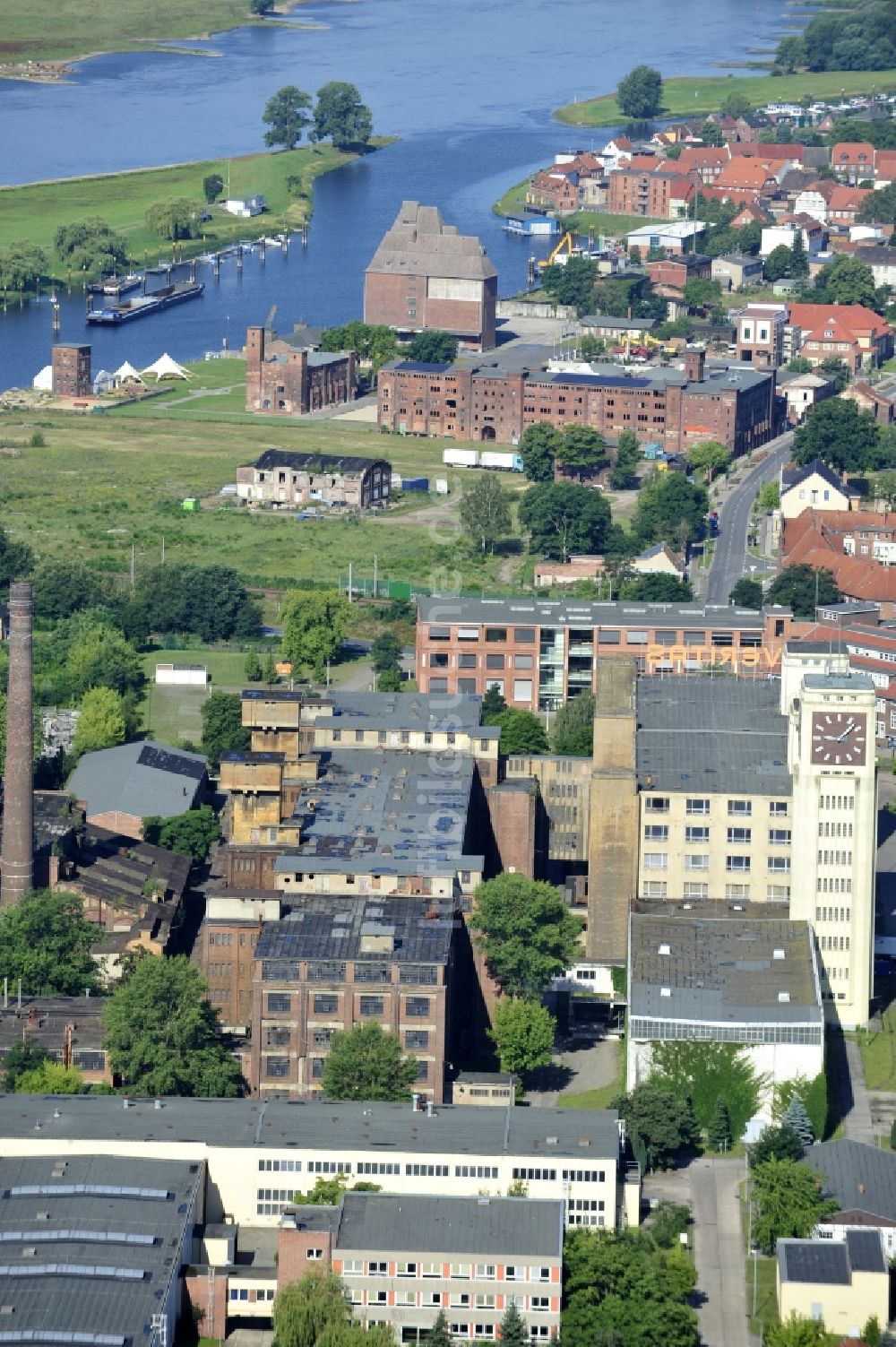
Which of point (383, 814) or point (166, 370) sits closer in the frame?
point (383, 814)

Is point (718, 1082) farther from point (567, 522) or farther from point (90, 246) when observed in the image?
point (90, 246)

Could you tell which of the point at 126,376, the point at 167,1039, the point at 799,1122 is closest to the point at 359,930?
the point at 167,1039

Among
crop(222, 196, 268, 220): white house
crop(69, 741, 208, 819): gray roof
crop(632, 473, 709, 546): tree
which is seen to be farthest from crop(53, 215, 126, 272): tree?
crop(69, 741, 208, 819): gray roof

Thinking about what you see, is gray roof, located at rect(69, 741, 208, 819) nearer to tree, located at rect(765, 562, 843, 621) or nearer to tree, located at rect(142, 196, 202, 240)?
tree, located at rect(765, 562, 843, 621)

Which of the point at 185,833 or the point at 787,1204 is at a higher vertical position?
the point at 787,1204

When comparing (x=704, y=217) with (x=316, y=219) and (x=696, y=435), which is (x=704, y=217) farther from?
(x=696, y=435)

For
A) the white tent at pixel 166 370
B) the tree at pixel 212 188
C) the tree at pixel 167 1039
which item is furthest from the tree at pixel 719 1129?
the tree at pixel 212 188
